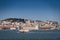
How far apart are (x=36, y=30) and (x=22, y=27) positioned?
14.0ft

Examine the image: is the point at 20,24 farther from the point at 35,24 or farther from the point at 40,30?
A: the point at 40,30

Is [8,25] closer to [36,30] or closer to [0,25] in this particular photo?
[0,25]

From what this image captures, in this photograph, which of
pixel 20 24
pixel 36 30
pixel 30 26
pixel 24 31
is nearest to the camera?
pixel 24 31

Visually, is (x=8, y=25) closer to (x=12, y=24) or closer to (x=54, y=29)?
(x=12, y=24)

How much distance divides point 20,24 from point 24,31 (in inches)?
68.8

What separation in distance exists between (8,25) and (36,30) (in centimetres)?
344

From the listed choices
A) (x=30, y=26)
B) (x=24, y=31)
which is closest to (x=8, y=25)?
(x=30, y=26)

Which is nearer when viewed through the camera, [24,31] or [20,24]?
[24,31]

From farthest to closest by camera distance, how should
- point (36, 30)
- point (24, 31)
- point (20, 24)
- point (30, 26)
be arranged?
point (36, 30) → point (30, 26) → point (20, 24) → point (24, 31)

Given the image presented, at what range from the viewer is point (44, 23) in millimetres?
26906

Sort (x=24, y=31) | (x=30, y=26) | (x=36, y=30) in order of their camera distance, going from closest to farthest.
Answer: (x=24, y=31), (x=30, y=26), (x=36, y=30)

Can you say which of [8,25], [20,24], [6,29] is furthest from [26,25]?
[6,29]

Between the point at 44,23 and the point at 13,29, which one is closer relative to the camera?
the point at 44,23

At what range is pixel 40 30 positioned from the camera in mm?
29078
